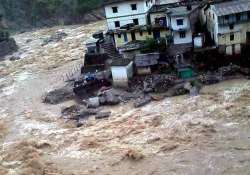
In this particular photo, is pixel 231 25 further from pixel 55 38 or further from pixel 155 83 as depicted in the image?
pixel 55 38

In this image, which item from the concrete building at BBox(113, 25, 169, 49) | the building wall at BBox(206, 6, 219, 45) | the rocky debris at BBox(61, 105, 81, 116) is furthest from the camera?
the concrete building at BBox(113, 25, 169, 49)

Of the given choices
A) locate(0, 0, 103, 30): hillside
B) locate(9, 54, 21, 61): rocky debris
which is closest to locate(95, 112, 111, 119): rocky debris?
locate(9, 54, 21, 61): rocky debris

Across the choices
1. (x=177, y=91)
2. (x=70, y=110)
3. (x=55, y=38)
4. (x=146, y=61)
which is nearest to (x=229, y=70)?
(x=177, y=91)

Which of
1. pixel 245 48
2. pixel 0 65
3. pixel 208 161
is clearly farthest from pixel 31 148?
pixel 0 65

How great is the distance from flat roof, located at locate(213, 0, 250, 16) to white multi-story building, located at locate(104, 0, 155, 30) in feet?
27.8

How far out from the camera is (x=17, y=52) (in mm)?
55094

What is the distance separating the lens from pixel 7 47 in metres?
55.9

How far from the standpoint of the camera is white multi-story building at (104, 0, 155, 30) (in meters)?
37.9

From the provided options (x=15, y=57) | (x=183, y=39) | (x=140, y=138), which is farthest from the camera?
(x=15, y=57)

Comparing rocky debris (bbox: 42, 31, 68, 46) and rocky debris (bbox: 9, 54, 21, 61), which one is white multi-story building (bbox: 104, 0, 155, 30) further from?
rocky debris (bbox: 42, 31, 68, 46)

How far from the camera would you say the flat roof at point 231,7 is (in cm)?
3039

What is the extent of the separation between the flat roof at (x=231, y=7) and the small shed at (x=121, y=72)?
7815 mm

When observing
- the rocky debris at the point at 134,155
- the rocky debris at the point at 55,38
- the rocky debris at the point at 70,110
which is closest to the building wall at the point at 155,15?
the rocky debris at the point at 70,110

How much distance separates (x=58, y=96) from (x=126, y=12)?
35.3 ft
